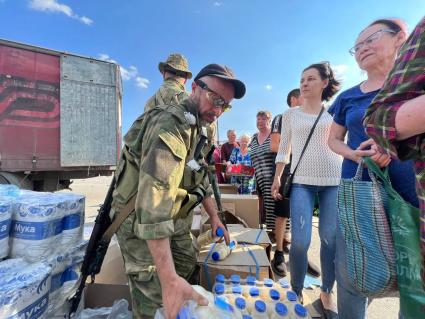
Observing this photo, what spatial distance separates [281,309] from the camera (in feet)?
3.88

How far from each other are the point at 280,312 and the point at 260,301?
0.32ft

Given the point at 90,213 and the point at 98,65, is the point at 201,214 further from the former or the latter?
the point at 98,65

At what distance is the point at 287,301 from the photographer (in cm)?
126

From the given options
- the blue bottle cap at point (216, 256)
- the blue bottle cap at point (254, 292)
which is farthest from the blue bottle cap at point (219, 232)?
the blue bottle cap at point (254, 292)

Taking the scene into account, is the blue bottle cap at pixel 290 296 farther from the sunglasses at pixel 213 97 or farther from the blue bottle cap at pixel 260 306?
the sunglasses at pixel 213 97

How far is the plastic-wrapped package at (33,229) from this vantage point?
1.35 meters

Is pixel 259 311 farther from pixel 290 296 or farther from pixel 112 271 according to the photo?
pixel 112 271

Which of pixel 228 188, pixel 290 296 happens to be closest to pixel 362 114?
pixel 290 296

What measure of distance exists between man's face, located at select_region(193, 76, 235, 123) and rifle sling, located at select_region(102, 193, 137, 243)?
1.90ft

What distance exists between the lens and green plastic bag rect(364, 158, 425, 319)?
84 cm

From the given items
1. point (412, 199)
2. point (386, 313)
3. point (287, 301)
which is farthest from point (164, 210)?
point (386, 313)

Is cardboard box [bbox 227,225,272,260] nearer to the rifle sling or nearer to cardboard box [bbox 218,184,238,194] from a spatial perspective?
the rifle sling

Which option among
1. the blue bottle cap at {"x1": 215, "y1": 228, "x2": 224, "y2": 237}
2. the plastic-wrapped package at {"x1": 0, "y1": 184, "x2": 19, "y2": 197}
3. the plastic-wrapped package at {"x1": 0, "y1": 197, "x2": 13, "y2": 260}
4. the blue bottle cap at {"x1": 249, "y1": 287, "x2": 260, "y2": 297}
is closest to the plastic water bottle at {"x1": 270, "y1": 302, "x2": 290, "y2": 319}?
the blue bottle cap at {"x1": 249, "y1": 287, "x2": 260, "y2": 297}

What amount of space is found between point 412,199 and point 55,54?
6.70 metres
